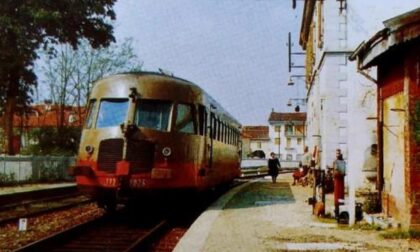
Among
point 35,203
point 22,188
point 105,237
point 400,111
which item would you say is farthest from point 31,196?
point 400,111

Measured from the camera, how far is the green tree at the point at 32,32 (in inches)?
1105

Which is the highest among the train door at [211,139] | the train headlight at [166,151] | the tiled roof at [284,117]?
the tiled roof at [284,117]

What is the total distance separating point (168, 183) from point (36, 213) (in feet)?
13.9

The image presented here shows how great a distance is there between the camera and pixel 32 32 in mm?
28922

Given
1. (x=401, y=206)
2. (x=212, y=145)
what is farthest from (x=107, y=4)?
(x=401, y=206)

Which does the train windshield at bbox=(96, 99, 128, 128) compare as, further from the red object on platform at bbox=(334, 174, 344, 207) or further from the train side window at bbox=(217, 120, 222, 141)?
the train side window at bbox=(217, 120, 222, 141)

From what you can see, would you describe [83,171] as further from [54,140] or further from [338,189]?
[54,140]

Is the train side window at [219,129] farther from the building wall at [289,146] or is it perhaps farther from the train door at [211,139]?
the building wall at [289,146]

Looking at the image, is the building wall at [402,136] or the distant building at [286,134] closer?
the building wall at [402,136]

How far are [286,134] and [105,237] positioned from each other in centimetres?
10902

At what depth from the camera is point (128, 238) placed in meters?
12.7

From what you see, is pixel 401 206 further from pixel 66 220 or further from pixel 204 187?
pixel 66 220

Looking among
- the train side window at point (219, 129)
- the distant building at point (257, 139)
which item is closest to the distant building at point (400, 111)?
the train side window at point (219, 129)

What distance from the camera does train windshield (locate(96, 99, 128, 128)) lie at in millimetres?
14422
